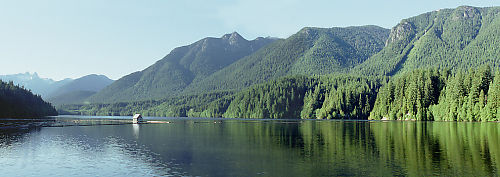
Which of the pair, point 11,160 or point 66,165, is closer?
point 66,165

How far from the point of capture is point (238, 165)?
4734 centimetres

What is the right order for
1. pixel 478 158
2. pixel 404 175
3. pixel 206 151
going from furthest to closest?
pixel 206 151 < pixel 478 158 < pixel 404 175

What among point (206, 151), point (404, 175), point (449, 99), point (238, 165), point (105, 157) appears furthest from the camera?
point (449, 99)

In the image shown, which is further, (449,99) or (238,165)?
(449,99)

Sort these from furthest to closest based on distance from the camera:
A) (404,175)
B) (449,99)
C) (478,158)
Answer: (449,99) → (478,158) → (404,175)

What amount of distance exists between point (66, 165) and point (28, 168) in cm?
437

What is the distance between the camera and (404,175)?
131 ft

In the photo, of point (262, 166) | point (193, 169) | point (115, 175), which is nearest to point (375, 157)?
point (262, 166)

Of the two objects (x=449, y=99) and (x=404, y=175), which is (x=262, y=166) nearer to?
(x=404, y=175)

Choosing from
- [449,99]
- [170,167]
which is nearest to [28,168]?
[170,167]

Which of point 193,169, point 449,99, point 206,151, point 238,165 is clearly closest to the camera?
point 193,169

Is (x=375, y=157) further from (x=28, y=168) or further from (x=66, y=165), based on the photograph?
(x=28, y=168)

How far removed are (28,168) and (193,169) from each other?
70.5 feet

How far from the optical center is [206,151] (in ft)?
205
